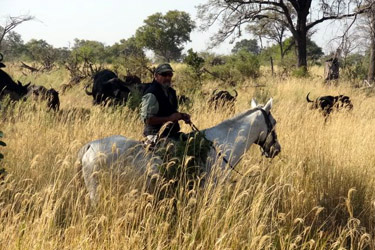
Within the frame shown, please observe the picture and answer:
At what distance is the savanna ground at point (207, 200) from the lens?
113 inches

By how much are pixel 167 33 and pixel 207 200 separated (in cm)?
5162

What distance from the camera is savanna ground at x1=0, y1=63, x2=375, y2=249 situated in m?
2.87

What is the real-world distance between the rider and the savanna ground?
771mm

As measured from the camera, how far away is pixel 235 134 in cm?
418

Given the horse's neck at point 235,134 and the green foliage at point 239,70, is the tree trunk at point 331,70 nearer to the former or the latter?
the green foliage at point 239,70

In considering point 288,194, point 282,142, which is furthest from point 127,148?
point 282,142

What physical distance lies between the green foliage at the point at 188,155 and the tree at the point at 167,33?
152 ft

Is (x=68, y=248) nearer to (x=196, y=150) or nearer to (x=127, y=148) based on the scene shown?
(x=127, y=148)

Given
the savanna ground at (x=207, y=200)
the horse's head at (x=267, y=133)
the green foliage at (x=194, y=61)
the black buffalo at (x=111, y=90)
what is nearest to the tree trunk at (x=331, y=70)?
the green foliage at (x=194, y=61)

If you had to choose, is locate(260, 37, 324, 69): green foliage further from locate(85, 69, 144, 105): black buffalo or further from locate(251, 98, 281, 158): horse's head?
locate(251, 98, 281, 158): horse's head

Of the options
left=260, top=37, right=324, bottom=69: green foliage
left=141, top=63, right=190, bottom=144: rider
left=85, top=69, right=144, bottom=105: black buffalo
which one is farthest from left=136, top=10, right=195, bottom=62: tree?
left=141, top=63, right=190, bottom=144: rider

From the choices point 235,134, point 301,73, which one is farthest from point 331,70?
point 235,134

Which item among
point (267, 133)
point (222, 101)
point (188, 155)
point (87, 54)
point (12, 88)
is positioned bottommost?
point (188, 155)

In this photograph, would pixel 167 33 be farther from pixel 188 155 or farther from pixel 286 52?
pixel 188 155
